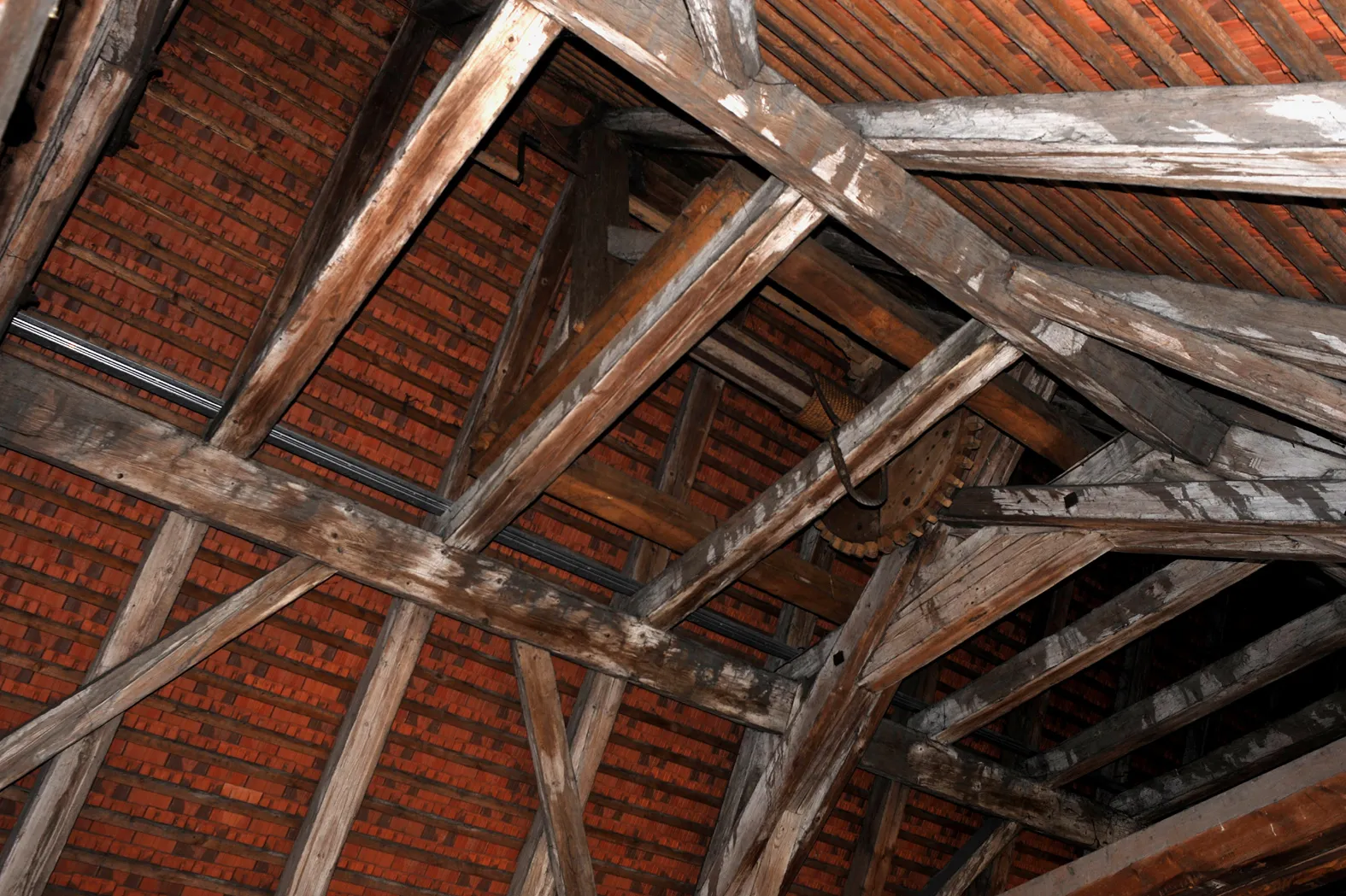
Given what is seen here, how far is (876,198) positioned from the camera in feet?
7.56

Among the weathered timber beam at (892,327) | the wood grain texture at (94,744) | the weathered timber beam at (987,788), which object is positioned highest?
the weathered timber beam at (892,327)

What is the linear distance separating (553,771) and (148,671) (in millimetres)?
1200

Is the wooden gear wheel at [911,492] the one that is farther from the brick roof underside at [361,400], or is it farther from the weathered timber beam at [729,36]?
the weathered timber beam at [729,36]

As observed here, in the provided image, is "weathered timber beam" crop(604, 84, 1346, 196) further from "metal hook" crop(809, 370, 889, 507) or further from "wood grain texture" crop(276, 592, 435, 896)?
"wood grain texture" crop(276, 592, 435, 896)

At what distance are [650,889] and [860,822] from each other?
3.29ft

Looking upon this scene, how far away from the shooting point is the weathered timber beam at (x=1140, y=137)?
5.19 feet

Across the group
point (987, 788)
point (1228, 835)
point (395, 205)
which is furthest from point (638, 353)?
point (987, 788)

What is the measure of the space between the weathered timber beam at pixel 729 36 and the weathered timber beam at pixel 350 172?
1.44 meters

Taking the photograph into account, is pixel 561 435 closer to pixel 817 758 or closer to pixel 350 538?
pixel 350 538

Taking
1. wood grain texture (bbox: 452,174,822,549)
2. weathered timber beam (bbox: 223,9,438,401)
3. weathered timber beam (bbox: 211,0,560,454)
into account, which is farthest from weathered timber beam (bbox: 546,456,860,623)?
weathered timber beam (bbox: 223,9,438,401)

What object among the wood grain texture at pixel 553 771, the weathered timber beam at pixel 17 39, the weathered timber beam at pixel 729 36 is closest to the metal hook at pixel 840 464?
the wood grain texture at pixel 553 771

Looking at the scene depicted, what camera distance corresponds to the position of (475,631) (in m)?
3.48

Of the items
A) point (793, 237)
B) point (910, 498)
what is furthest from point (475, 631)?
point (793, 237)

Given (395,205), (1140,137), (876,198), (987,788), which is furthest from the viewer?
(987,788)
